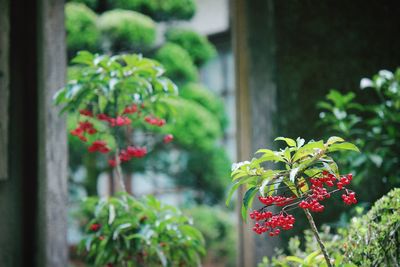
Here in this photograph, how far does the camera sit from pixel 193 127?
4727 mm

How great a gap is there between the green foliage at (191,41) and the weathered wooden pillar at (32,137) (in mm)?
2653

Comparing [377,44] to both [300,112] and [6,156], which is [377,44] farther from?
[6,156]

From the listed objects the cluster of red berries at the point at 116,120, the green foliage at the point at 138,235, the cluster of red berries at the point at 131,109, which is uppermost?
the cluster of red berries at the point at 131,109

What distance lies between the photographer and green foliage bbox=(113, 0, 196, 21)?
4742 millimetres

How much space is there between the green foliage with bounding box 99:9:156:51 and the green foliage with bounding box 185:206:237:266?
56.7 inches

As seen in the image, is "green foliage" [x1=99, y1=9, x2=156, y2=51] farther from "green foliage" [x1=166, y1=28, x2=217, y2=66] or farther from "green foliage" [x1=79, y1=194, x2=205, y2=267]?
"green foliage" [x1=79, y1=194, x2=205, y2=267]

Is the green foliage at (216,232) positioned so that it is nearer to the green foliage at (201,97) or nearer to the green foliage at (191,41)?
the green foliage at (201,97)

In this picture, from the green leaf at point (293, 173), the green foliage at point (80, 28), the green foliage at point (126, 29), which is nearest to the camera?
the green leaf at point (293, 173)

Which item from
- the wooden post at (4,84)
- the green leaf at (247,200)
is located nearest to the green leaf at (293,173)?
the green leaf at (247,200)

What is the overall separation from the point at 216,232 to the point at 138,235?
112 inches

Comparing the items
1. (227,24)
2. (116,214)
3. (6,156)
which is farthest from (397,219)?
(227,24)

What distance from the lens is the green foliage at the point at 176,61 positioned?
4789 mm

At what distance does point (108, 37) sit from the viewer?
15.0 ft

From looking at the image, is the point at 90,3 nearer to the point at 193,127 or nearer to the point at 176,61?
the point at 176,61
